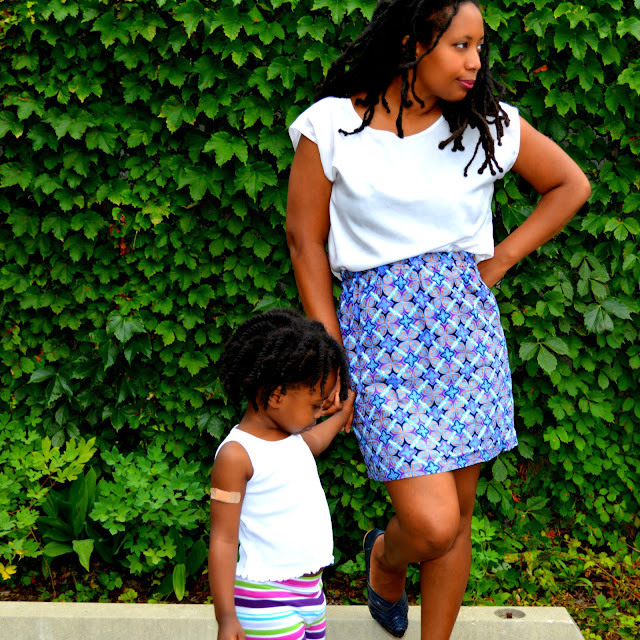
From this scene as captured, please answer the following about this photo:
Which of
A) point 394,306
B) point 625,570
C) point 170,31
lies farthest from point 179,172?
point 625,570

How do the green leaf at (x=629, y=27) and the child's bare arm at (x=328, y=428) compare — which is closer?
the child's bare arm at (x=328, y=428)

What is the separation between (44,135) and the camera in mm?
3555

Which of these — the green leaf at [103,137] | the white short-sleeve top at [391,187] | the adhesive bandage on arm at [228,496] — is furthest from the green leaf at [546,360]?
the green leaf at [103,137]

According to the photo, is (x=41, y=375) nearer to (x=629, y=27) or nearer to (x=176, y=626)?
(x=176, y=626)

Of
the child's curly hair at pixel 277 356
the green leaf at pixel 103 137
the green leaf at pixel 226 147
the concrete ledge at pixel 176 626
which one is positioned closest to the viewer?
the child's curly hair at pixel 277 356

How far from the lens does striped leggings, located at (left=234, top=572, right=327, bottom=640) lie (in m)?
2.19

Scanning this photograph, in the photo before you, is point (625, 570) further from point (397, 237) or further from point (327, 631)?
point (397, 237)

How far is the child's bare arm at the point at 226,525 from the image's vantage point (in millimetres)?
2059

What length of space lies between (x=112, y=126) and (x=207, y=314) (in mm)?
862

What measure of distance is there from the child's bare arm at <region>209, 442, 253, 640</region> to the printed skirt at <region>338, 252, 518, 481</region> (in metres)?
0.47

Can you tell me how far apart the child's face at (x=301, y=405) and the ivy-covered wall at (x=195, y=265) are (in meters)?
Answer: 1.40

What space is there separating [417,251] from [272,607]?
1.04 meters

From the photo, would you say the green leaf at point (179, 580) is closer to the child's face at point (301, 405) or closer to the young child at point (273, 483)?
the young child at point (273, 483)

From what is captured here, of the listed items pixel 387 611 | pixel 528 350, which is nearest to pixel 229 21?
pixel 528 350
